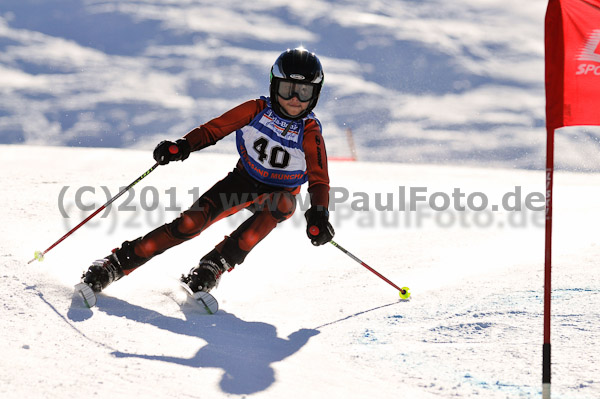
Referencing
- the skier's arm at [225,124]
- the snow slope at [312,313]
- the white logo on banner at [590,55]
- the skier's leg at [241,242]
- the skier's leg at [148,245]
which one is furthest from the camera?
the skier's arm at [225,124]

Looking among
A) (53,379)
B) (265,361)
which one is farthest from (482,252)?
(53,379)

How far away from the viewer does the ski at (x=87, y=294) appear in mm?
3682

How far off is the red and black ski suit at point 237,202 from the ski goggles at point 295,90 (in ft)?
0.66

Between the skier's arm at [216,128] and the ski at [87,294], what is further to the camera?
the skier's arm at [216,128]

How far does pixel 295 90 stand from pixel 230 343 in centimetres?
177

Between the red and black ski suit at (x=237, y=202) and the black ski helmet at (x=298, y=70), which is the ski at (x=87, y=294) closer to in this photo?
the red and black ski suit at (x=237, y=202)

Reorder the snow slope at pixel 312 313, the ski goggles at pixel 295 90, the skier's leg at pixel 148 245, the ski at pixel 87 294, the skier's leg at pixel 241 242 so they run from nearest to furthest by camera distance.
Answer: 1. the snow slope at pixel 312 313
2. the ski at pixel 87 294
3. the skier's leg at pixel 148 245
4. the skier's leg at pixel 241 242
5. the ski goggles at pixel 295 90

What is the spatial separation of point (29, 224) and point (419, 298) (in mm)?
3416

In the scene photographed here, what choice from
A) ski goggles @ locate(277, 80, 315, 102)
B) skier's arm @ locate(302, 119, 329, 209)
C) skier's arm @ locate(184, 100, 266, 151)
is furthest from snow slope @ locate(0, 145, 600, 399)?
ski goggles @ locate(277, 80, 315, 102)

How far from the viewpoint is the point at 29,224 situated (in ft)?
17.8

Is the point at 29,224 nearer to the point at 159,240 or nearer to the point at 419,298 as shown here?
the point at 159,240

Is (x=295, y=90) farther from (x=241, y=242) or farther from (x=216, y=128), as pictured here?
(x=241, y=242)

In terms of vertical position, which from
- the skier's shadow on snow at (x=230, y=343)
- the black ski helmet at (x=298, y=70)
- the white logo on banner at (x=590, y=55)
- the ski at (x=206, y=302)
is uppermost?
the black ski helmet at (x=298, y=70)

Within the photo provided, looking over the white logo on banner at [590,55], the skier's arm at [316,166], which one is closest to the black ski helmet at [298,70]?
the skier's arm at [316,166]
